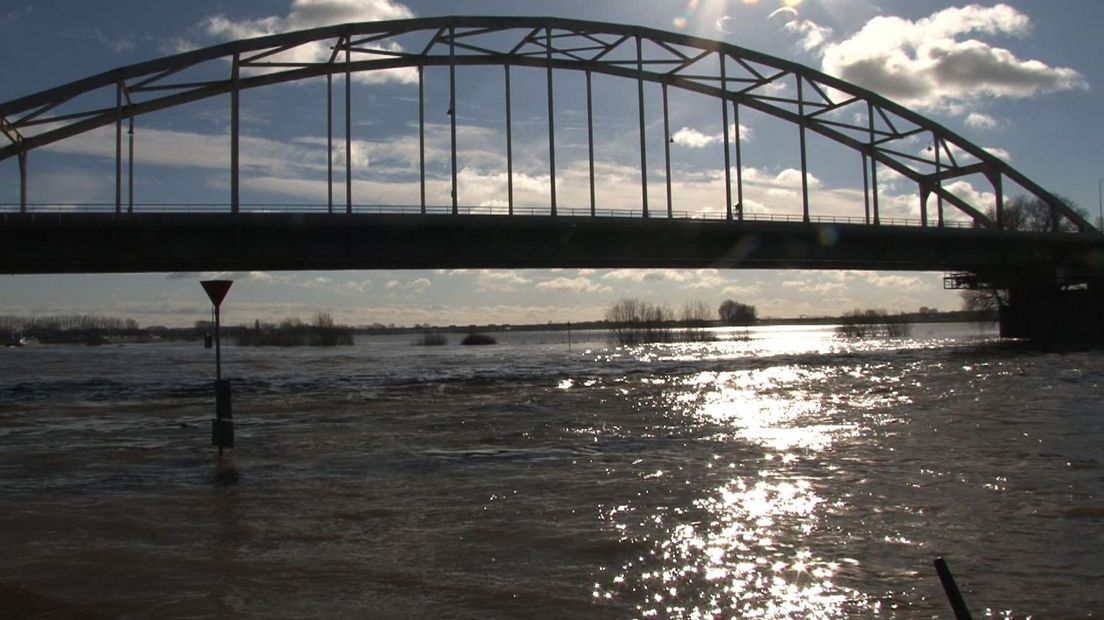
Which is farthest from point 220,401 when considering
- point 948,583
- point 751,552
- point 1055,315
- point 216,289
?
point 1055,315

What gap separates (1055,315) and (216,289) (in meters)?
77.4

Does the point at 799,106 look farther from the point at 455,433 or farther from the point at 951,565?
the point at 951,565

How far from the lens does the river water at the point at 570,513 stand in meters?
6.50

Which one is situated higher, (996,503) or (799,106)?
(799,106)

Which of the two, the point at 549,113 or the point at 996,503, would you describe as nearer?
the point at 996,503

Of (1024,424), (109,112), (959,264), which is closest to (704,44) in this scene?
(959,264)

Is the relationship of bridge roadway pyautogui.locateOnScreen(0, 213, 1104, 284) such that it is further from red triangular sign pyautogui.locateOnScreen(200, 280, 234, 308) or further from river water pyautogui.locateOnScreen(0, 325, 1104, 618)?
red triangular sign pyautogui.locateOnScreen(200, 280, 234, 308)

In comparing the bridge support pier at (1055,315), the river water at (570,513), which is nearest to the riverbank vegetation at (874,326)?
the bridge support pier at (1055,315)

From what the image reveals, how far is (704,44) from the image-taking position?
62.2m

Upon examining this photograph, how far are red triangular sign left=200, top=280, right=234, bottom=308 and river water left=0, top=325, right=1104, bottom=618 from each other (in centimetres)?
267

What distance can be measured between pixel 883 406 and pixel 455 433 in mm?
10706

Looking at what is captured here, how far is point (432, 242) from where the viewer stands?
4641cm

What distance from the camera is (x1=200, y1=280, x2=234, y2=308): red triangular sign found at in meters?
15.5

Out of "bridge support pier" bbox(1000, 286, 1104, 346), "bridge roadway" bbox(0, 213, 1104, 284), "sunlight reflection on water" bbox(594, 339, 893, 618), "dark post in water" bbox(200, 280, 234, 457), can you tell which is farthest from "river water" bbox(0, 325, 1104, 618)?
"bridge support pier" bbox(1000, 286, 1104, 346)
